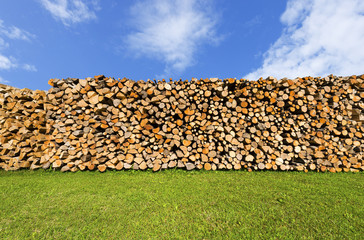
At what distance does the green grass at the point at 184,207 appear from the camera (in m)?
2.47

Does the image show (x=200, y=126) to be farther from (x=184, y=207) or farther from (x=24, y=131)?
(x=24, y=131)

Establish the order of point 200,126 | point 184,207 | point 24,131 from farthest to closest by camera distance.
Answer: point 24,131
point 200,126
point 184,207

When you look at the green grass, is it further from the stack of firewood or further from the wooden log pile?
the stack of firewood

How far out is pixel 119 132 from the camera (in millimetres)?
4961

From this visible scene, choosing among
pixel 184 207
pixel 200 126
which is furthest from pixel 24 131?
pixel 184 207

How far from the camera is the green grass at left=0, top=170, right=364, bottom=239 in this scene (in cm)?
247

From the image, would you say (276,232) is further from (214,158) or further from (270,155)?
(270,155)

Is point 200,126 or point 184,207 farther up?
point 200,126

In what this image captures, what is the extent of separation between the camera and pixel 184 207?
3.01 m

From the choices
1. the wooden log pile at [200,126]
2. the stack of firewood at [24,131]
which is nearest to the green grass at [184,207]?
the wooden log pile at [200,126]

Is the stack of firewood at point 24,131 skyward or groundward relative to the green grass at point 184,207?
skyward

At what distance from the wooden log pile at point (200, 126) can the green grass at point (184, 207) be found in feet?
1.81

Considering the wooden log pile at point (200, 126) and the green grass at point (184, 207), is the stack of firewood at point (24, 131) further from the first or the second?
the green grass at point (184, 207)

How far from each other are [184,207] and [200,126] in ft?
7.87
